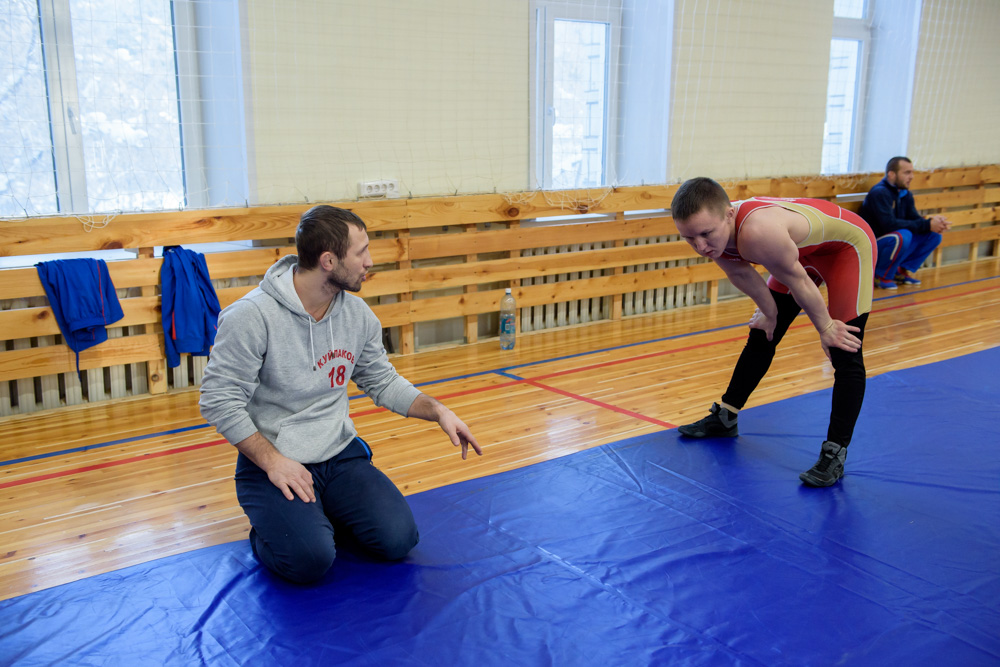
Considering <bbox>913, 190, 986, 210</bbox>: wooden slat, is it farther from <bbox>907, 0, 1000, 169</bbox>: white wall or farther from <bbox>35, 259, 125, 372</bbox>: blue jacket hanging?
<bbox>35, 259, 125, 372</bbox>: blue jacket hanging

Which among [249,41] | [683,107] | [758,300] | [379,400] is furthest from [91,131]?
[683,107]

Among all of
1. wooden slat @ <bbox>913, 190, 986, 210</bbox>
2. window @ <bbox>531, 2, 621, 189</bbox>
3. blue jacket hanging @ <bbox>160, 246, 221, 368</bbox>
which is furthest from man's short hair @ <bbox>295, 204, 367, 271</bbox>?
wooden slat @ <bbox>913, 190, 986, 210</bbox>

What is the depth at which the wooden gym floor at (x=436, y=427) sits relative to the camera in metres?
2.33

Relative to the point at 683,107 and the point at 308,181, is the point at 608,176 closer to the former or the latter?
the point at 683,107

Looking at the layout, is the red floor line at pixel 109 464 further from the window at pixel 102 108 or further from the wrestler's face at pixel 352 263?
the wrestler's face at pixel 352 263

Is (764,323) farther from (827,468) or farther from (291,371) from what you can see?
(291,371)

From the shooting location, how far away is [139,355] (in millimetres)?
3621

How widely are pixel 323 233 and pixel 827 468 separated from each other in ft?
5.69

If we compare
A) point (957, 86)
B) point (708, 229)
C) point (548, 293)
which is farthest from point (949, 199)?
point (708, 229)

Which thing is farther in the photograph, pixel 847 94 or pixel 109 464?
pixel 847 94

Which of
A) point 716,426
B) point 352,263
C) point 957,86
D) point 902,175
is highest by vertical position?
point 957,86

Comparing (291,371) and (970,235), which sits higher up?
(291,371)

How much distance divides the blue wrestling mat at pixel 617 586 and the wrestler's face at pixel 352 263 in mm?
749

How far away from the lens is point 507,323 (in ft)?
14.9
